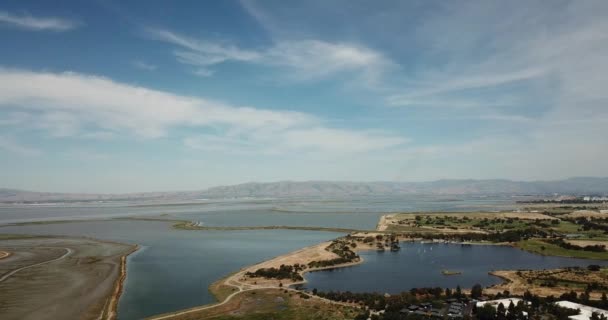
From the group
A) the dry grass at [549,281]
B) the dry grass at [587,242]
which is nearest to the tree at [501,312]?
the dry grass at [549,281]

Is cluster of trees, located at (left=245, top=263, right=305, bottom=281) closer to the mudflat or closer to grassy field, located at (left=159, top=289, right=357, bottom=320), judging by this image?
grassy field, located at (left=159, top=289, right=357, bottom=320)

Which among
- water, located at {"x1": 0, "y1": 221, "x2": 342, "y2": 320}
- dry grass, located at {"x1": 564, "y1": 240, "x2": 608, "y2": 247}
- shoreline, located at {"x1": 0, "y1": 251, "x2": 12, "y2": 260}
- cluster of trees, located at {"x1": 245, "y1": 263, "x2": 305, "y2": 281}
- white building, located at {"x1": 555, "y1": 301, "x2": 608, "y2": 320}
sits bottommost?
water, located at {"x1": 0, "y1": 221, "x2": 342, "y2": 320}

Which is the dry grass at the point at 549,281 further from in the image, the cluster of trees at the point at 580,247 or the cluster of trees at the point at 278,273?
the cluster of trees at the point at 278,273

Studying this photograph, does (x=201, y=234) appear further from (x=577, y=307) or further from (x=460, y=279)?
(x=577, y=307)

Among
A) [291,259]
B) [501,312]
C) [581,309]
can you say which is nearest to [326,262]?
[291,259]

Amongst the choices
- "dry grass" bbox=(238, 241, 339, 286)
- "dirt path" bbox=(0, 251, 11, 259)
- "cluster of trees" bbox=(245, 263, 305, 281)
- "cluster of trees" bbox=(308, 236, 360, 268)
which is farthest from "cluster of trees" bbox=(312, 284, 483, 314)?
"dirt path" bbox=(0, 251, 11, 259)

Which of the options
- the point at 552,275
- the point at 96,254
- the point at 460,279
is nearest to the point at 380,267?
the point at 460,279
